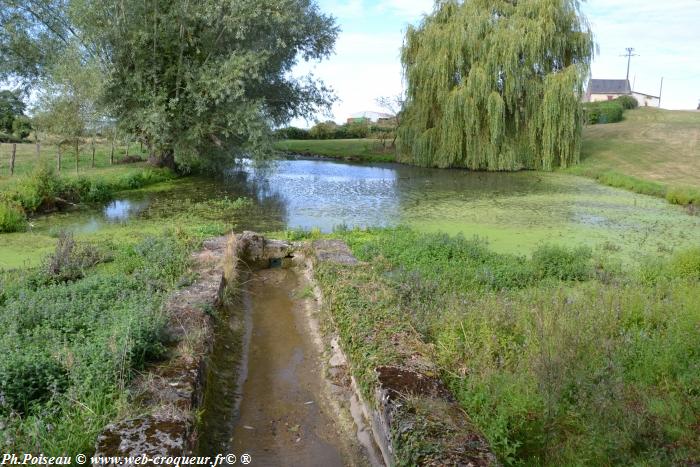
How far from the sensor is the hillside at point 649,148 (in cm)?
2472

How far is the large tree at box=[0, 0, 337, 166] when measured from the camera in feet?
59.9

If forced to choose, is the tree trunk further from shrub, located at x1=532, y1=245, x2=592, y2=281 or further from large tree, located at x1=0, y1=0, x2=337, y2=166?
shrub, located at x1=532, y1=245, x2=592, y2=281

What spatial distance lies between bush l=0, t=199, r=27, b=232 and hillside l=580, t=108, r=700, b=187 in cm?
2217

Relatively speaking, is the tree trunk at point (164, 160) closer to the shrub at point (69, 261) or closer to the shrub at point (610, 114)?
the shrub at point (69, 261)

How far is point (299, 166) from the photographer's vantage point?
30172mm

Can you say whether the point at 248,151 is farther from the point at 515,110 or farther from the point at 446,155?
the point at 515,110

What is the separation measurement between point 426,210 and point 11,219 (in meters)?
10.3

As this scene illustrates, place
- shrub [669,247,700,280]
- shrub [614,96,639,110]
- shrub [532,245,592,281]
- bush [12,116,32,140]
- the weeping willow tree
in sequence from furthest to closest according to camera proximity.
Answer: shrub [614,96,639,110] < bush [12,116,32,140] < the weeping willow tree < shrub [532,245,592,281] < shrub [669,247,700,280]

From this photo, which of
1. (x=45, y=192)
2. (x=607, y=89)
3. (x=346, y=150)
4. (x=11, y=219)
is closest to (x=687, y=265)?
(x=11, y=219)

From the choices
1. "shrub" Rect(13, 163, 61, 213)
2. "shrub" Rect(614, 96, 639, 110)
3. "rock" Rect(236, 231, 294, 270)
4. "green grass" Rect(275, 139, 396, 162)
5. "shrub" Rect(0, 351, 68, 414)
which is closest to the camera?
"shrub" Rect(0, 351, 68, 414)

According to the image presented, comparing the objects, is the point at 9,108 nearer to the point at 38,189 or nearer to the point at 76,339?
the point at 38,189

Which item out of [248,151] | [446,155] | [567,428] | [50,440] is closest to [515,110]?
[446,155]

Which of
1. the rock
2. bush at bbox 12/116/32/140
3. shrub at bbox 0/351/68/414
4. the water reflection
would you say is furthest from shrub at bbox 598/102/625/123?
shrub at bbox 0/351/68/414

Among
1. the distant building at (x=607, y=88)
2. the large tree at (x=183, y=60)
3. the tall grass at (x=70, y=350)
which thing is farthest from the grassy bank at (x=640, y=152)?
the distant building at (x=607, y=88)
